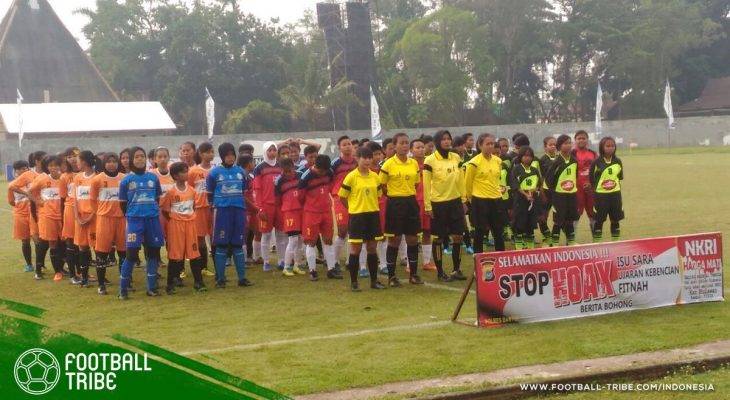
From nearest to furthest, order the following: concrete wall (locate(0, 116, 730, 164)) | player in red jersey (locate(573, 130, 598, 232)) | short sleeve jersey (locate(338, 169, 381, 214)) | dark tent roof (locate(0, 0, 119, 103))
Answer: short sleeve jersey (locate(338, 169, 381, 214)) → player in red jersey (locate(573, 130, 598, 232)) → concrete wall (locate(0, 116, 730, 164)) → dark tent roof (locate(0, 0, 119, 103))

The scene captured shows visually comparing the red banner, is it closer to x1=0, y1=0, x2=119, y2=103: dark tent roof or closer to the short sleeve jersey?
the short sleeve jersey

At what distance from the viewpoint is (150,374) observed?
21.5ft

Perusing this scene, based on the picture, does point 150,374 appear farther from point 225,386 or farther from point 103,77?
point 103,77

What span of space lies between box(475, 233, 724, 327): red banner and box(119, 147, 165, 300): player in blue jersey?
4.52 m

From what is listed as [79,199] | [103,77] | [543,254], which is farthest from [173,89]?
[543,254]

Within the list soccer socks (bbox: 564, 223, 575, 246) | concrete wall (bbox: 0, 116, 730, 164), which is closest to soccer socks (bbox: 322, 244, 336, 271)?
soccer socks (bbox: 564, 223, 575, 246)

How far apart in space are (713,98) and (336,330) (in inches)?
2570

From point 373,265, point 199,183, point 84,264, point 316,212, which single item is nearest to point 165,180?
point 199,183

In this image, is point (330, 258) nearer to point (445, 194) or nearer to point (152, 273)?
point (445, 194)

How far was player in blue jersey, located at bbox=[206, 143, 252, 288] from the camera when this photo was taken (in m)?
11.2

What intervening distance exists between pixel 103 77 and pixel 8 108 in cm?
1276

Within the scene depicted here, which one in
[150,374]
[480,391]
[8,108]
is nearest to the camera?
[480,391]

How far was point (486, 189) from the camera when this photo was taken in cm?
1123

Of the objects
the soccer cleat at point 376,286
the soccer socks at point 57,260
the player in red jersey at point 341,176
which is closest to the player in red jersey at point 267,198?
the player in red jersey at point 341,176
